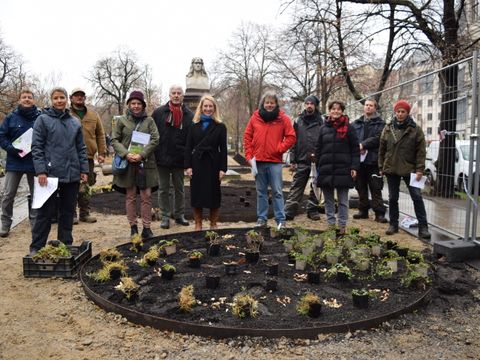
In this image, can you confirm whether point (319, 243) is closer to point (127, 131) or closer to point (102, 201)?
point (127, 131)

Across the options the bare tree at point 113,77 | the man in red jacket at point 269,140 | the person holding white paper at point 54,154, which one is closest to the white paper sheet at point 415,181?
the man in red jacket at point 269,140

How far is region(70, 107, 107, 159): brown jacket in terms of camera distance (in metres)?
7.34

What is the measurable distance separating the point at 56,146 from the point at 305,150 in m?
4.35

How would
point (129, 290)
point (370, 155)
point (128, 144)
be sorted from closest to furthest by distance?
point (129, 290) → point (128, 144) → point (370, 155)

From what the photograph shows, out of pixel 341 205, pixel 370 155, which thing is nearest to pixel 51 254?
pixel 341 205

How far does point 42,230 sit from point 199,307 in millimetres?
2532

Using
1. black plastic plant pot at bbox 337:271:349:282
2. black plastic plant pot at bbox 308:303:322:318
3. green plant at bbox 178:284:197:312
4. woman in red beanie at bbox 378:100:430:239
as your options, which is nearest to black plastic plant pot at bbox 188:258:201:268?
green plant at bbox 178:284:197:312

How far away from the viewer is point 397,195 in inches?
272

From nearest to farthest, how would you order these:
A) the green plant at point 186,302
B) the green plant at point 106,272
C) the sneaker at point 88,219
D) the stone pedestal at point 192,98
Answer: the green plant at point 186,302 < the green plant at point 106,272 < the sneaker at point 88,219 < the stone pedestal at point 192,98

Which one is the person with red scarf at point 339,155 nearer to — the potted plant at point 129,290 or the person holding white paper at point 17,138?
the potted plant at point 129,290

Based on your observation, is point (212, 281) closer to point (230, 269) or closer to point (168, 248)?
point (230, 269)

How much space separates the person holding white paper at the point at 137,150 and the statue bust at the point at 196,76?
893cm

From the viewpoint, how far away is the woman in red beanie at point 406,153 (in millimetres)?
6414

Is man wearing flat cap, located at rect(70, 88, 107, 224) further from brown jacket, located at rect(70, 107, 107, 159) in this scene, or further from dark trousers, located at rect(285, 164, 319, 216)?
dark trousers, located at rect(285, 164, 319, 216)
